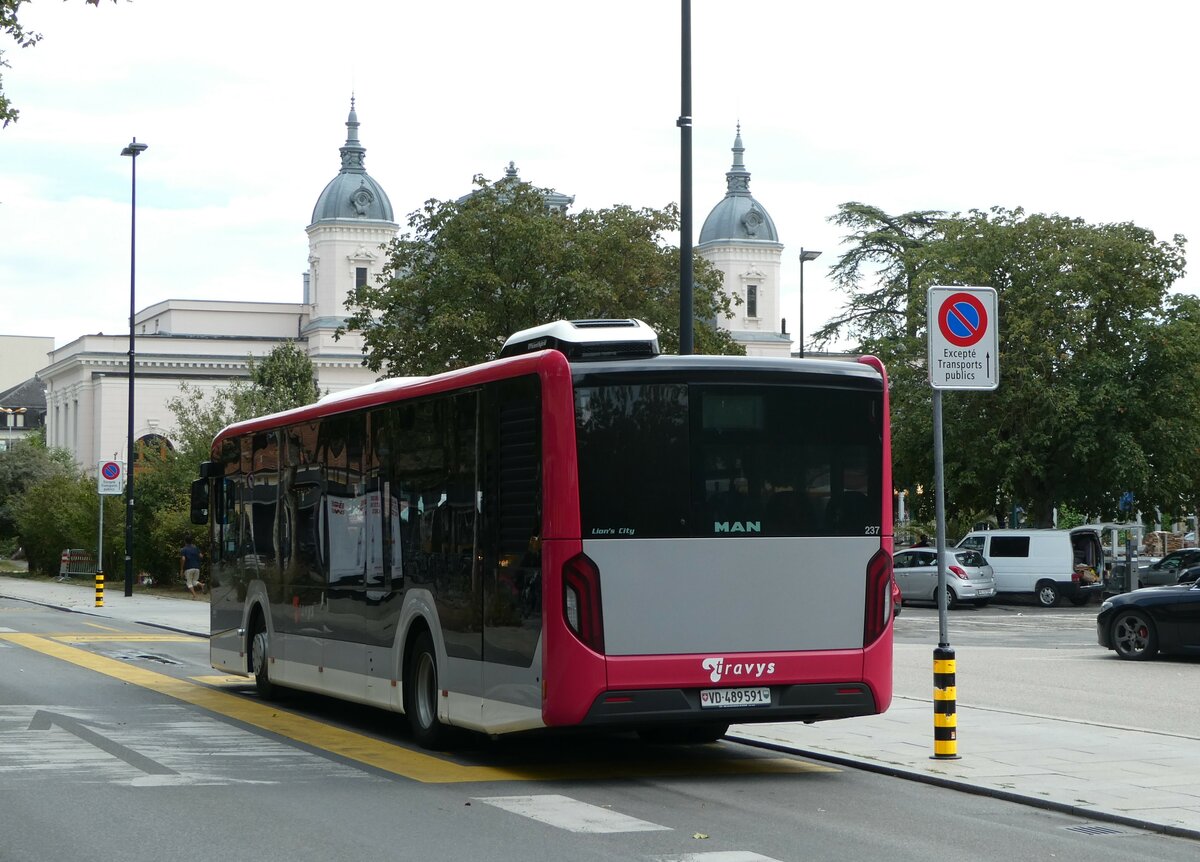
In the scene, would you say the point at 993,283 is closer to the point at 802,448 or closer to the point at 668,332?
the point at 668,332

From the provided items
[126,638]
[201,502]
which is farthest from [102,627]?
[201,502]

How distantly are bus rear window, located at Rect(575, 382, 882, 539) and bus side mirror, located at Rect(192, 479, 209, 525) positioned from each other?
10290mm

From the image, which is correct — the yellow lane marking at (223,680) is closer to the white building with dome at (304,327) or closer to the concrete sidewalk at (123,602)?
the concrete sidewalk at (123,602)

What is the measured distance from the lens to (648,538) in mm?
11297

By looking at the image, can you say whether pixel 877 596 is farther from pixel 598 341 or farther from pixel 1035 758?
pixel 598 341

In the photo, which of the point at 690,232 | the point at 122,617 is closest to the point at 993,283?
the point at 122,617

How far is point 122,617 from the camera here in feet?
120

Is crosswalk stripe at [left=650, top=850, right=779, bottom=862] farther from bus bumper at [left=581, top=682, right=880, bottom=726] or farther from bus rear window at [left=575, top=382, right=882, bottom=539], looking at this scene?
bus rear window at [left=575, top=382, right=882, bottom=539]

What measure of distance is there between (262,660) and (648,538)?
25.9ft

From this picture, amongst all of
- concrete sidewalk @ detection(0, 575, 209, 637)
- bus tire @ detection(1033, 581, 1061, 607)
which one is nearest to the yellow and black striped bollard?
concrete sidewalk @ detection(0, 575, 209, 637)

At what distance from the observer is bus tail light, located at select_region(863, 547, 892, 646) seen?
A: 1189 centimetres

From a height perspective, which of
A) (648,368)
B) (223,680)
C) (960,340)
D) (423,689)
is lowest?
(223,680)

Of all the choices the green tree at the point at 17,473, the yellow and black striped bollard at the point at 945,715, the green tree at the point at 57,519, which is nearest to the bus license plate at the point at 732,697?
the yellow and black striped bollard at the point at 945,715

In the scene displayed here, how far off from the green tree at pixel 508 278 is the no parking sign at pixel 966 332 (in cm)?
2543
